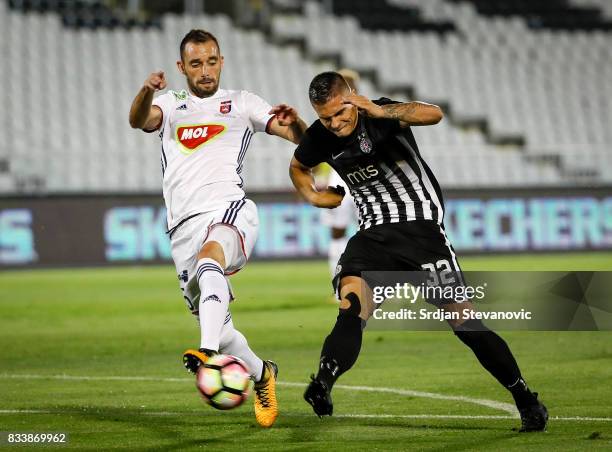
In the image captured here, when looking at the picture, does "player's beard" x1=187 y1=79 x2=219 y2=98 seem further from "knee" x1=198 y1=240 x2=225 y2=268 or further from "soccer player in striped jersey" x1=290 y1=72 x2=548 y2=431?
"knee" x1=198 y1=240 x2=225 y2=268

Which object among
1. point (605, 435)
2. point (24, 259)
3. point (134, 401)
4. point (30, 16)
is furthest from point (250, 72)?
point (605, 435)

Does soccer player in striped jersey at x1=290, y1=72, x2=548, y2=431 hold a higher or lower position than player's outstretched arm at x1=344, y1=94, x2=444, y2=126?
lower

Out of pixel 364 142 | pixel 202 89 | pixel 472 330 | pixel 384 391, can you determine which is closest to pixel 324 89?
pixel 364 142

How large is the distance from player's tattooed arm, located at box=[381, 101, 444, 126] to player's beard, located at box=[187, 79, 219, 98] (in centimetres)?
140

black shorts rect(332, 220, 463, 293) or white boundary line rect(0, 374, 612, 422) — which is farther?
white boundary line rect(0, 374, 612, 422)

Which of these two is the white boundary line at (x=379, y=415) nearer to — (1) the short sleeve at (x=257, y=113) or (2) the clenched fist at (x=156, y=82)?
(1) the short sleeve at (x=257, y=113)

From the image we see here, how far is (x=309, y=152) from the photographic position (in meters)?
6.75

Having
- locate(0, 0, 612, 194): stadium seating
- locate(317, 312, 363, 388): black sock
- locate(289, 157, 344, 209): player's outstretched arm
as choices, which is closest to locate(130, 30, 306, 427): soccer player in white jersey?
locate(289, 157, 344, 209): player's outstretched arm

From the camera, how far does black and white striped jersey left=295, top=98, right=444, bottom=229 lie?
6609 millimetres

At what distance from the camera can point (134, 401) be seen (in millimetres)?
7879

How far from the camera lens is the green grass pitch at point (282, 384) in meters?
6.30

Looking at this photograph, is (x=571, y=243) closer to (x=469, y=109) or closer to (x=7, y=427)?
(x=469, y=109)

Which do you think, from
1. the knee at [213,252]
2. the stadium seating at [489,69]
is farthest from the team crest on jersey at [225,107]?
the stadium seating at [489,69]

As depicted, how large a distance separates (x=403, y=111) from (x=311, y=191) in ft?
2.51
